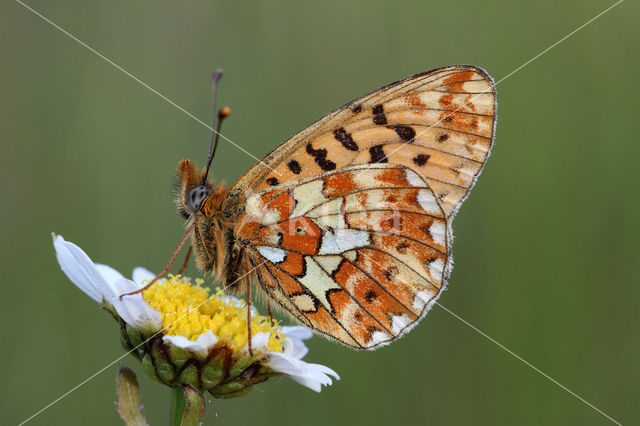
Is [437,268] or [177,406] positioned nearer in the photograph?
[177,406]

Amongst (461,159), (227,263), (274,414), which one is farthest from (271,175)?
(274,414)

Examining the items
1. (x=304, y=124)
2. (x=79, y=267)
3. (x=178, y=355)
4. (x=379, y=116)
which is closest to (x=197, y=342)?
(x=178, y=355)

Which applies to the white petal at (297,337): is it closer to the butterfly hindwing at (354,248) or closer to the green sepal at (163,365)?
the butterfly hindwing at (354,248)

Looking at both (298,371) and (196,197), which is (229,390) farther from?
(196,197)

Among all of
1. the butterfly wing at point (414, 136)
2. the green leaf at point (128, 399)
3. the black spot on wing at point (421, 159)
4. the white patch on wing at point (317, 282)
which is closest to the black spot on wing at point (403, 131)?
the butterfly wing at point (414, 136)

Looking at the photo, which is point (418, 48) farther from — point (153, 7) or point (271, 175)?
Result: point (271, 175)

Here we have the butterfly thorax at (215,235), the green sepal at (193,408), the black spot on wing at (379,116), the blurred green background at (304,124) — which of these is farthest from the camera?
the blurred green background at (304,124)
